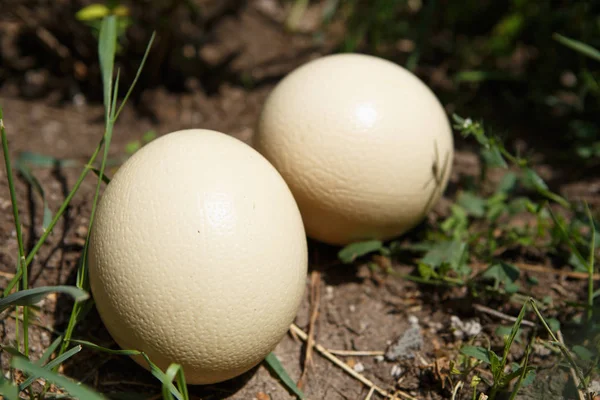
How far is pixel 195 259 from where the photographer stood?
1.71 m

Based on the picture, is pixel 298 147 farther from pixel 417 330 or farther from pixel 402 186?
pixel 417 330

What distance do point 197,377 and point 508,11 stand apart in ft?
9.90

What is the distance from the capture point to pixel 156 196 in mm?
1767

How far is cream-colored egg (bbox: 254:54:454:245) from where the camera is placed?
2182 millimetres

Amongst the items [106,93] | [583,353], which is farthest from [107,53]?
[583,353]

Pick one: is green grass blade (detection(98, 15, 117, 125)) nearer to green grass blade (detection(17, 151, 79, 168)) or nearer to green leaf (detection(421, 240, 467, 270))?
green grass blade (detection(17, 151, 79, 168))

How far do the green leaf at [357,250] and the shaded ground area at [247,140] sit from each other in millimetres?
209

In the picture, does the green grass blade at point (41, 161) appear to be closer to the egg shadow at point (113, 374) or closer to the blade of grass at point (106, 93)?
the blade of grass at point (106, 93)

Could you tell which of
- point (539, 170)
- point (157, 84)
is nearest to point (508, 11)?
point (539, 170)

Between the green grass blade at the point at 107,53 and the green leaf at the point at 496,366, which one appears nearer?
the green leaf at the point at 496,366

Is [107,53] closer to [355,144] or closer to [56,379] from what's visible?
[355,144]

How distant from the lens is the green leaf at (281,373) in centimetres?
204

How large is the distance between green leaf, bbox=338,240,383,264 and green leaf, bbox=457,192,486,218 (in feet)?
1.89

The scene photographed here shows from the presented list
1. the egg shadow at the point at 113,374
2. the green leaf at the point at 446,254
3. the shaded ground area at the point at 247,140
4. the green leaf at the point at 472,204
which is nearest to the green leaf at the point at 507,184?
→ the green leaf at the point at 472,204
